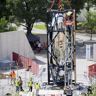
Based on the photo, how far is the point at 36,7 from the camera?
54.9 metres

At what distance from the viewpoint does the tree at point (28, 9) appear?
54844 mm

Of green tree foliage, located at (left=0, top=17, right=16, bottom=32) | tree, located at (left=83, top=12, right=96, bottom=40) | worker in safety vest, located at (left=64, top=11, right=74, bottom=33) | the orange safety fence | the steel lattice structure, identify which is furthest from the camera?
tree, located at (left=83, top=12, right=96, bottom=40)

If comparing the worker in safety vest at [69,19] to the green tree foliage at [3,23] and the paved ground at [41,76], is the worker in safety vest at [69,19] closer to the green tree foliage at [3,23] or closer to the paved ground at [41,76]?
the paved ground at [41,76]

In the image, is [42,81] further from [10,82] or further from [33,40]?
[33,40]

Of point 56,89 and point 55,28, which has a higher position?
point 55,28

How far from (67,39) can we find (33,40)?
23744 millimetres

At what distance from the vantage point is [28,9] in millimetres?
56000

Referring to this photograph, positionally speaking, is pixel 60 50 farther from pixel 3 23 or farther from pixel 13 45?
pixel 3 23

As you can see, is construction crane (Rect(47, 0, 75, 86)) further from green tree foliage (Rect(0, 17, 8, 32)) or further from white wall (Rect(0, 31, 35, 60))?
green tree foliage (Rect(0, 17, 8, 32))

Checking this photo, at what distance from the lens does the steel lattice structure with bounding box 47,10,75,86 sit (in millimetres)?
34625

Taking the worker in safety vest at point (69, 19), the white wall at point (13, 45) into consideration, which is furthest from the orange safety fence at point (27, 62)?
the worker in safety vest at point (69, 19)

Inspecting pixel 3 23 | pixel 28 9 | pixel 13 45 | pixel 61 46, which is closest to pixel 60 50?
pixel 61 46

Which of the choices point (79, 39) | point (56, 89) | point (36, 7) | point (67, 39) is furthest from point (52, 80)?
point (79, 39)

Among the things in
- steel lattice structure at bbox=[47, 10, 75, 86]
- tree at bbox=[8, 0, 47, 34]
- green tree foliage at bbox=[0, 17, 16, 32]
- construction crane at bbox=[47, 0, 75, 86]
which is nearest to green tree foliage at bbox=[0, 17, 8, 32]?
green tree foliage at bbox=[0, 17, 16, 32]
